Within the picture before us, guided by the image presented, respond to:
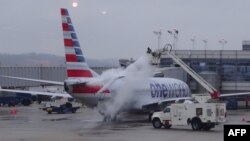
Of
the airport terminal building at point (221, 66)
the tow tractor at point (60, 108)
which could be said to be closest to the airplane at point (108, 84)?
the tow tractor at point (60, 108)

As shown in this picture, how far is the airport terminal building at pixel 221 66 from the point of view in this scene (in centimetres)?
8781

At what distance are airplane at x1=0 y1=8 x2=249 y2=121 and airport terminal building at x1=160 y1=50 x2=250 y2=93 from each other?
106ft

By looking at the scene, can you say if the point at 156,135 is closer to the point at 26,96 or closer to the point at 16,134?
the point at 16,134

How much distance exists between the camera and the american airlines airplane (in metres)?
47.9

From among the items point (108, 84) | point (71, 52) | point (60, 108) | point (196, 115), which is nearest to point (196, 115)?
point (196, 115)

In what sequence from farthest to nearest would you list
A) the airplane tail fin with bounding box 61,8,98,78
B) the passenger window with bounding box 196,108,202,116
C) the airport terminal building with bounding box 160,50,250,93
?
the airport terminal building with bounding box 160,50,250,93 < the airplane tail fin with bounding box 61,8,98,78 < the passenger window with bounding box 196,108,202,116

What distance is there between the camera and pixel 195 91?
3450 inches

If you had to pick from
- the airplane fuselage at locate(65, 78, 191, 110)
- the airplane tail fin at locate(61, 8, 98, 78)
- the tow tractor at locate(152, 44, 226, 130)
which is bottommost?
the tow tractor at locate(152, 44, 226, 130)

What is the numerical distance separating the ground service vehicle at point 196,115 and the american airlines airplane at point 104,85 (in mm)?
7077

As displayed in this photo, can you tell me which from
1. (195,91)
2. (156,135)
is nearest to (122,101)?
(156,135)

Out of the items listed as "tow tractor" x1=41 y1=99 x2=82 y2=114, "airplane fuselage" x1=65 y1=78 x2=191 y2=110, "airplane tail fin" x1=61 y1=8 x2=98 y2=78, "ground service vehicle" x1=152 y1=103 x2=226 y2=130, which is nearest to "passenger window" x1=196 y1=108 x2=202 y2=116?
"ground service vehicle" x1=152 y1=103 x2=226 y2=130

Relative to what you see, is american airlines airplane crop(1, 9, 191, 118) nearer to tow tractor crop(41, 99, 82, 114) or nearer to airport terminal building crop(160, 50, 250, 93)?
tow tractor crop(41, 99, 82, 114)

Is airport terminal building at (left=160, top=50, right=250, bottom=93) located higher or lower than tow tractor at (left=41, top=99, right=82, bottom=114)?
higher

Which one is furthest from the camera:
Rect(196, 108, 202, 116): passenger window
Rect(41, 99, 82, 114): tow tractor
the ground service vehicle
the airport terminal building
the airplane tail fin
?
the airport terminal building
